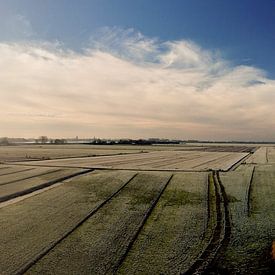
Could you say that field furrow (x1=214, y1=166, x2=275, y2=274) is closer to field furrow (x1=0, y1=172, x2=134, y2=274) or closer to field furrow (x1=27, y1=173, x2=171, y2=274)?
field furrow (x1=27, y1=173, x2=171, y2=274)

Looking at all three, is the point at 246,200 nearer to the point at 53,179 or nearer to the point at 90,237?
the point at 90,237

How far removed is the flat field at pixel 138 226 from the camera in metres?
14.9

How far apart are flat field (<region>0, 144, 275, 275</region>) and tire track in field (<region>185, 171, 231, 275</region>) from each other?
42mm

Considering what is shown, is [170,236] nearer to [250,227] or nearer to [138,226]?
[138,226]

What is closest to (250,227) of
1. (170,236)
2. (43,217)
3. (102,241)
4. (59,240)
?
(170,236)

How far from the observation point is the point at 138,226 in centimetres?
1967

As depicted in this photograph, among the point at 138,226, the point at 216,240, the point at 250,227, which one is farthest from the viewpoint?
the point at 138,226

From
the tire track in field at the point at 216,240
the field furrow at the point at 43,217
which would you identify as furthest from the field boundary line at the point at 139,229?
the field furrow at the point at 43,217

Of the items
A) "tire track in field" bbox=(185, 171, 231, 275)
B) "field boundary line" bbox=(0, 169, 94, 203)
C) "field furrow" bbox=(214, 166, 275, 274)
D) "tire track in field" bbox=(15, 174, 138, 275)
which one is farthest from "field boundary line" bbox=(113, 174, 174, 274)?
"field boundary line" bbox=(0, 169, 94, 203)

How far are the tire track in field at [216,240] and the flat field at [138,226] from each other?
4 centimetres

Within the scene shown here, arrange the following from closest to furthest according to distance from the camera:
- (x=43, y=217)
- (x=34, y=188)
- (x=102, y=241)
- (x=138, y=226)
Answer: (x=102, y=241), (x=138, y=226), (x=43, y=217), (x=34, y=188)

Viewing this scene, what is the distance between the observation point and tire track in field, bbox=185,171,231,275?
571 inches

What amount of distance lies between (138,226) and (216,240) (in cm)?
437

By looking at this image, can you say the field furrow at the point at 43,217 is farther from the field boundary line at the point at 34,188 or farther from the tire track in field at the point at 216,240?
the tire track in field at the point at 216,240
